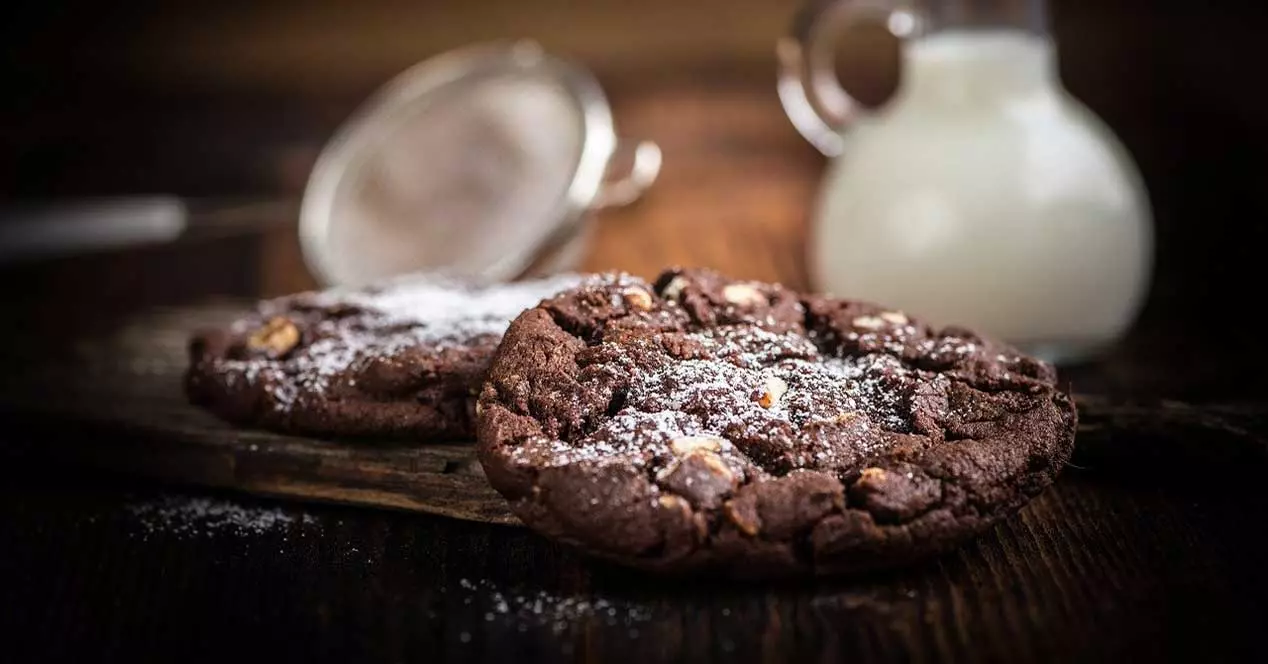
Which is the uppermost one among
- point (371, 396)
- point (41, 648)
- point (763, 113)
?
point (763, 113)

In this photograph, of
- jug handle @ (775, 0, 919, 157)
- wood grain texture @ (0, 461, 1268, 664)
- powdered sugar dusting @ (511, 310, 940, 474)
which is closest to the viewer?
wood grain texture @ (0, 461, 1268, 664)

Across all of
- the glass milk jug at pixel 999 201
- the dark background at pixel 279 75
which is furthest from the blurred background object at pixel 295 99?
the glass milk jug at pixel 999 201

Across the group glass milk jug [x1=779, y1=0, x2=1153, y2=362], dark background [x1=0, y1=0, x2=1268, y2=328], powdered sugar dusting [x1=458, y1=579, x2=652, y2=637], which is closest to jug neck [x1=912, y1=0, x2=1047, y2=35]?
glass milk jug [x1=779, y1=0, x2=1153, y2=362]

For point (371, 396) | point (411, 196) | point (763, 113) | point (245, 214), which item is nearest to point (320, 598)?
point (371, 396)

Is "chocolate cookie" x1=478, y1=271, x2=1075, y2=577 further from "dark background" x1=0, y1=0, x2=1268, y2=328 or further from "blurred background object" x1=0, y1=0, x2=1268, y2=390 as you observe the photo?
"dark background" x1=0, y1=0, x2=1268, y2=328

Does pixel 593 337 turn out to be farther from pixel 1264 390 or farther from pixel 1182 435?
pixel 1264 390

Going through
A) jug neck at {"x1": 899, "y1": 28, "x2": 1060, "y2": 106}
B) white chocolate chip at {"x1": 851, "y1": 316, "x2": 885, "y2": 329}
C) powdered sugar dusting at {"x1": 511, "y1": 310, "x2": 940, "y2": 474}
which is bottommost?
powdered sugar dusting at {"x1": 511, "y1": 310, "x2": 940, "y2": 474}

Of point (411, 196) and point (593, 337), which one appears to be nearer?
point (593, 337)
